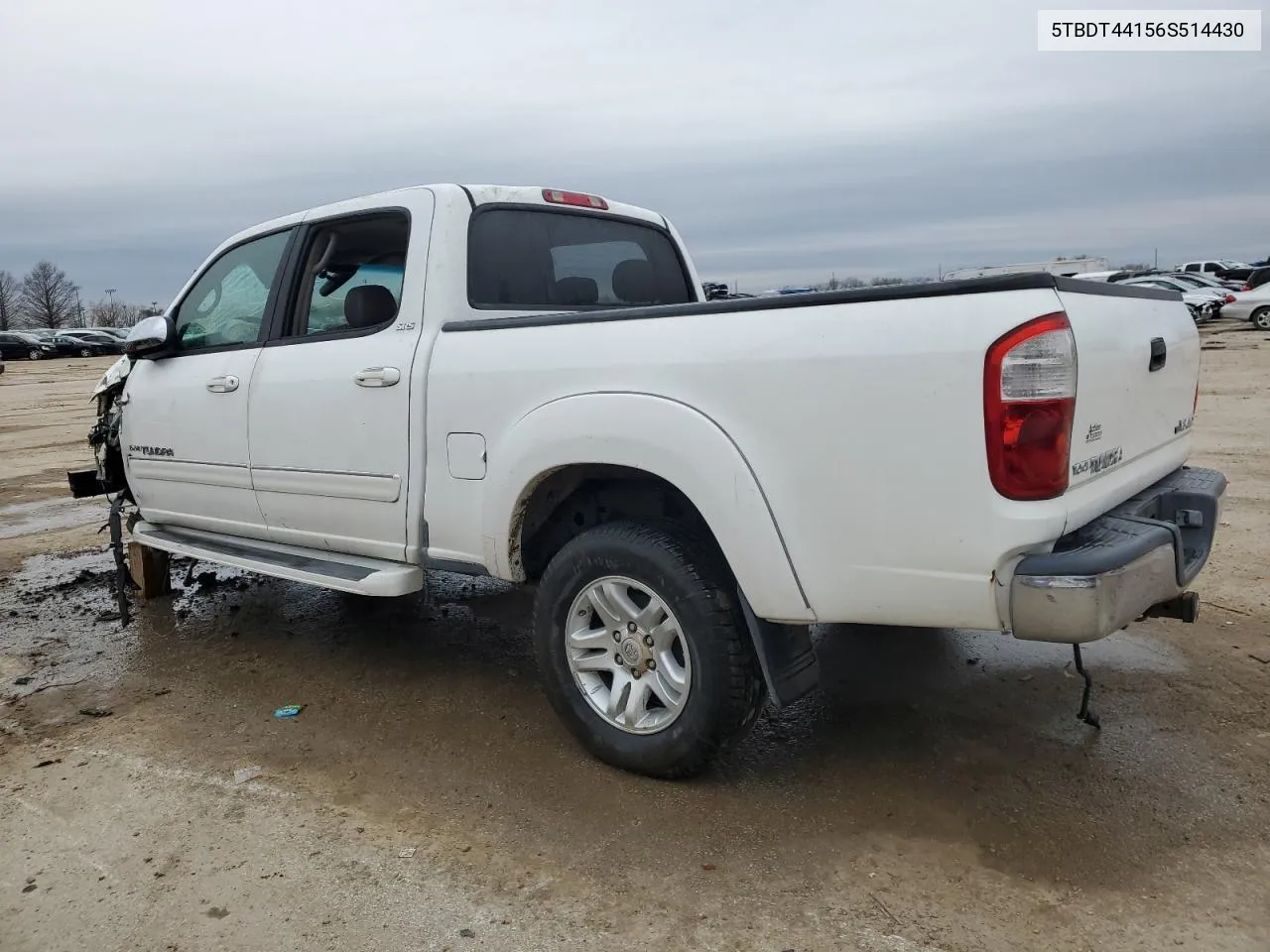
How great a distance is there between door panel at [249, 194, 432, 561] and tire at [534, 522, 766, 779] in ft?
2.93

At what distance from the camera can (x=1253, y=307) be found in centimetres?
2553

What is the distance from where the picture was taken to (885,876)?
8.89ft

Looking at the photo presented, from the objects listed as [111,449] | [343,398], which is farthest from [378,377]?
[111,449]

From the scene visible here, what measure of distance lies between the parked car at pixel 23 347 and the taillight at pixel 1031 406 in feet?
163

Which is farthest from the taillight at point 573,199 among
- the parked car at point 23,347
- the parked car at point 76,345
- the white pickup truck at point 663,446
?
the parked car at point 76,345

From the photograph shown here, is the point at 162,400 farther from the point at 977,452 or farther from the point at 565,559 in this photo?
the point at 977,452

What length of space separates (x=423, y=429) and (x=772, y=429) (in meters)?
1.50

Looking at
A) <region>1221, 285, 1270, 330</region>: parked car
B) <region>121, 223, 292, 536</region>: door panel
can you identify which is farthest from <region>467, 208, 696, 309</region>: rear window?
<region>1221, 285, 1270, 330</region>: parked car

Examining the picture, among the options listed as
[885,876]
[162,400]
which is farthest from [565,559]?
[162,400]

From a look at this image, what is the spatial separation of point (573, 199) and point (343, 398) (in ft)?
4.63

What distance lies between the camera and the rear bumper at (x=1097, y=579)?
2.45m

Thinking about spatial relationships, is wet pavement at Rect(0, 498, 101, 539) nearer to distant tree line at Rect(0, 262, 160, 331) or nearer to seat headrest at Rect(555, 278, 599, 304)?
seat headrest at Rect(555, 278, 599, 304)

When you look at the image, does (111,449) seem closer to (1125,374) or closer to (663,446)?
(663,446)

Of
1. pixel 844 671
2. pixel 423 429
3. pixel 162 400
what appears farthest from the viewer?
pixel 162 400
